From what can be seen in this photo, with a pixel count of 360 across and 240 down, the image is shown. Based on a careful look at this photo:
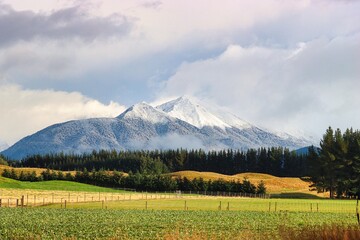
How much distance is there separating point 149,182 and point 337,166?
66964 millimetres

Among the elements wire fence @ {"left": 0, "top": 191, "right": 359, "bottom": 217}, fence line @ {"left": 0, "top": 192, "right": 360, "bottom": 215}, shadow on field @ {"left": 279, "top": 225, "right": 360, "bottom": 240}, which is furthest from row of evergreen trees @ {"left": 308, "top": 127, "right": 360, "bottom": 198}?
shadow on field @ {"left": 279, "top": 225, "right": 360, "bottom": 240}

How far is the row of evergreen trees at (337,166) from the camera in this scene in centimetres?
13075

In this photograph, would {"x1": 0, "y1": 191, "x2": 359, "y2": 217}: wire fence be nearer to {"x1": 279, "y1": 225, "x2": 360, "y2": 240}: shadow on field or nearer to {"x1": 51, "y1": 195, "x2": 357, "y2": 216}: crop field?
{"x1": 51, "y1": 195, "x2": 357, "y2": 216}: crop field

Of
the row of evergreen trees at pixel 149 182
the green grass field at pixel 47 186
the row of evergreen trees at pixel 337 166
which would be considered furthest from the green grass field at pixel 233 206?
the row of evergreen trees at pixel 149 182

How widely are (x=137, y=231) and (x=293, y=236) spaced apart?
2102cm

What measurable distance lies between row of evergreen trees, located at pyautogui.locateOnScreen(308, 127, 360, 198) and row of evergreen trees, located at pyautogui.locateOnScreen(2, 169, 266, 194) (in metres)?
20.9

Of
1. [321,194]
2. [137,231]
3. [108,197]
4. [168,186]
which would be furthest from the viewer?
[168,186]

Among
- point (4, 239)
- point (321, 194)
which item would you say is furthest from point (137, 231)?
point (321, 194)

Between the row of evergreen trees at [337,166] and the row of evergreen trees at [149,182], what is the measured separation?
20.9 metres

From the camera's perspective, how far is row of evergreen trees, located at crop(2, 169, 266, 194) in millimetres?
158625

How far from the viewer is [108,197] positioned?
118 metres

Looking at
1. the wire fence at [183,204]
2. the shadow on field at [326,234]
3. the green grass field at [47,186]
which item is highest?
the shadow on field at [326,234]

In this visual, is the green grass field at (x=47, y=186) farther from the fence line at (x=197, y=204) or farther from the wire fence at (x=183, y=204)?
→ the wire fence at (x=183, y=204)

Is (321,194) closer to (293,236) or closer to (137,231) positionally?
(137,231)
